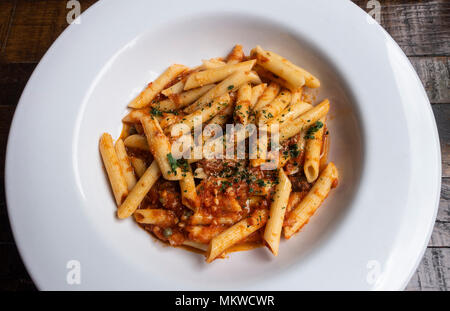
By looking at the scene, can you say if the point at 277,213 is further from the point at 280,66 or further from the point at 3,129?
the point at 3,129

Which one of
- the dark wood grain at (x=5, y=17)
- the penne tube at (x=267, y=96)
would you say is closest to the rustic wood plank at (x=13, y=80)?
the dark wood grain at (x=5, y=17)

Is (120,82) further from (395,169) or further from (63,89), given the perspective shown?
(395,169)

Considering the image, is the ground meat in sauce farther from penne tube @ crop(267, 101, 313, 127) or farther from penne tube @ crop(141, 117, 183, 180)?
penne tube @ crop(141, 117, 183, 180)

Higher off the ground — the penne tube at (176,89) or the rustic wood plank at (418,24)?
the rustic wood plank at (418,24)

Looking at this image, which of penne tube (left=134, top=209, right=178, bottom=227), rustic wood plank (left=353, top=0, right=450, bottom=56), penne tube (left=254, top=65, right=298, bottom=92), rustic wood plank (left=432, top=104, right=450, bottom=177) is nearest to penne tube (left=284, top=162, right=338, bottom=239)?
penne tube (left=254, top=65, right=298, bottom=92)

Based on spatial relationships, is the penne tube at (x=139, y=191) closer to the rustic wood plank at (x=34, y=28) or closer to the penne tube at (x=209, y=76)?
the penne tube at (x=209, y=76)

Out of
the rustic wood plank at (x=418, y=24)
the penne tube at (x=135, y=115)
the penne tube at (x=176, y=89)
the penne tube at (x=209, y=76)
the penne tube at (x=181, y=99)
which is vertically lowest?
the penne tube at (x=135, y=115)
